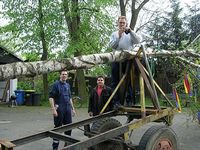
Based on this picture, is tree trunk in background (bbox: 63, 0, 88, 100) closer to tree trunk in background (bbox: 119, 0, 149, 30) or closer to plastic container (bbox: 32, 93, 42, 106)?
plastic container (bbox: 32, 93, 42, 106)

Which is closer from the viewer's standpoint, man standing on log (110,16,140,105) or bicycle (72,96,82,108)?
man standing on log (110,16,140,105)

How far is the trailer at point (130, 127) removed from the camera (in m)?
5.64

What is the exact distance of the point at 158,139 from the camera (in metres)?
6.21

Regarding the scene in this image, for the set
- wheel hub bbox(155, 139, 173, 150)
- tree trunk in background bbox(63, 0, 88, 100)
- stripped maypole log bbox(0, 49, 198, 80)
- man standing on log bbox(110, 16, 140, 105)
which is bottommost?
wheel hub bbox(155, 139, 173, 150)

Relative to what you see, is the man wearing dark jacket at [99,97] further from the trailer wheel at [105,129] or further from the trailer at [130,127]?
the trailer wheel at [105,129]

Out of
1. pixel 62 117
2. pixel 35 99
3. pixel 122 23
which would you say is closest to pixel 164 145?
pixel 122 23

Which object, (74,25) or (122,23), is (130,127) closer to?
(122,23)

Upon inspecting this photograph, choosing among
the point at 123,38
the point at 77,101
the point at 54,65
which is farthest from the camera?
the point at 77,101

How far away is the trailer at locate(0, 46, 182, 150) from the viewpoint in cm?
564

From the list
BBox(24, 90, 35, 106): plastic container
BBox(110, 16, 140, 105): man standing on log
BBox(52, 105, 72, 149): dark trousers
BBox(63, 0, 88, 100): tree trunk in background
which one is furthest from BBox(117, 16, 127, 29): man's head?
BBox(24, 90, 35, 106): plastic container

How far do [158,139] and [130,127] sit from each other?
63cm

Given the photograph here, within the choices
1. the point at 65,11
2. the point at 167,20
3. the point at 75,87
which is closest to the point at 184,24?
the point at 167,20

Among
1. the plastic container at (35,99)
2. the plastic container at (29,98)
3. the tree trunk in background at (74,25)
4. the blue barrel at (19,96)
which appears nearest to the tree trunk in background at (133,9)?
the tree trunk in background at (74,25)

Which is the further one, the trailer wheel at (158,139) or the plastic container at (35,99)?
the plastic container at (35,99)
